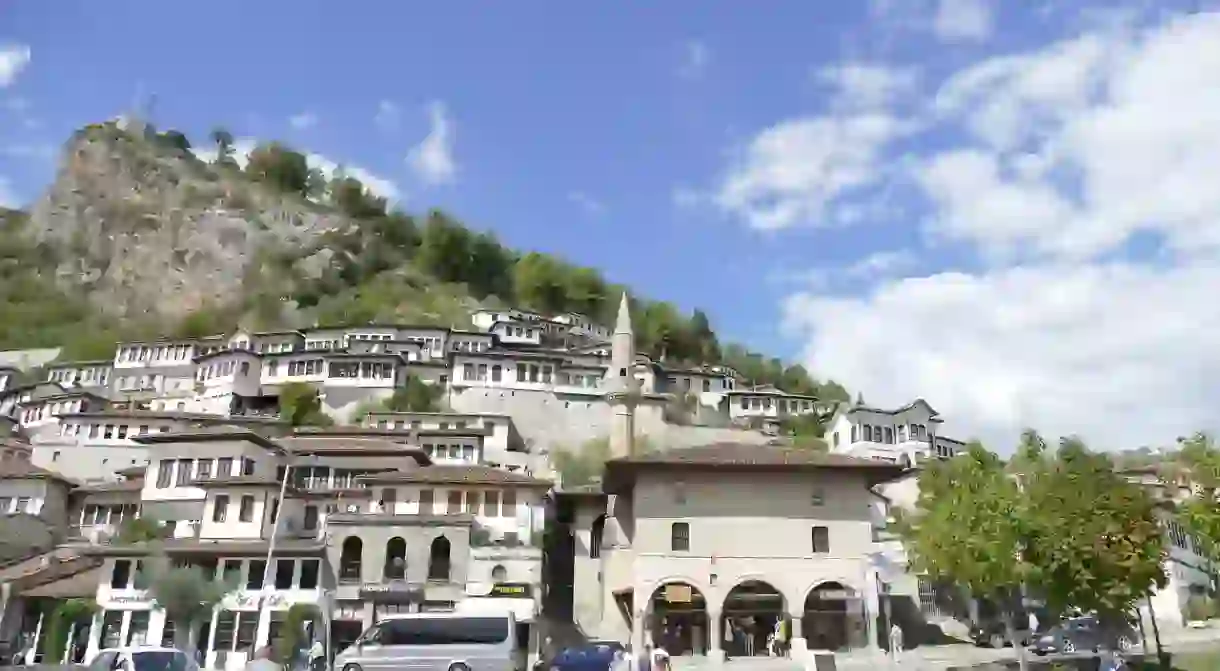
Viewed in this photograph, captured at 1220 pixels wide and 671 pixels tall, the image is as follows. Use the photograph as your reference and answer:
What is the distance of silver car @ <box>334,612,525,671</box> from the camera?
Answer: 2044 centimetres

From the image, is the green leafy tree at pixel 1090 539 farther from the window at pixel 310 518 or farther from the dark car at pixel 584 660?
the window at pixel 310 518

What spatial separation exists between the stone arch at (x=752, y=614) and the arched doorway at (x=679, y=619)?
880mm

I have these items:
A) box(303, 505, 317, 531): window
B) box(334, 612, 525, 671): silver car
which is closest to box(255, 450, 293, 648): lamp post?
box(303, 505, 317, 531): window

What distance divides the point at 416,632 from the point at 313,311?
86.5m

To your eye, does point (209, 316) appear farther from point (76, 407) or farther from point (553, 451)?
point (553, 451)

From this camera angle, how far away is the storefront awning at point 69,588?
127ft

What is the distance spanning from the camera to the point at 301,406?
69.1 metres

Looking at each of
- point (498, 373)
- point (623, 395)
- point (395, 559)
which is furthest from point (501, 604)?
point (498, 373)

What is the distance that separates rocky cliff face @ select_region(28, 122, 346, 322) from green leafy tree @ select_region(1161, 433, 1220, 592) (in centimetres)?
9816

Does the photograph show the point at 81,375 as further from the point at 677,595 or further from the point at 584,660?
the point at 584,660

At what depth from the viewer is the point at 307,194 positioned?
135750 mm

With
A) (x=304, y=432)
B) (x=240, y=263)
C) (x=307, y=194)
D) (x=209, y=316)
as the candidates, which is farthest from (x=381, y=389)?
(x=307, y=194)

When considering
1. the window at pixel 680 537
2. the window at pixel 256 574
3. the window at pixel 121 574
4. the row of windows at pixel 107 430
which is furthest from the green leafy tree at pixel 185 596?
the row of windows at pixel 107 430

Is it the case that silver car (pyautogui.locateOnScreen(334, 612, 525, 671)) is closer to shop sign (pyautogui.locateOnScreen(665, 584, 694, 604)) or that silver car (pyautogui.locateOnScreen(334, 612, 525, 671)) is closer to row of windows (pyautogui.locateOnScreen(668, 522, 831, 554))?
row of windows (pyautogui.locateOnScreen(668, 522, 831, 554))
